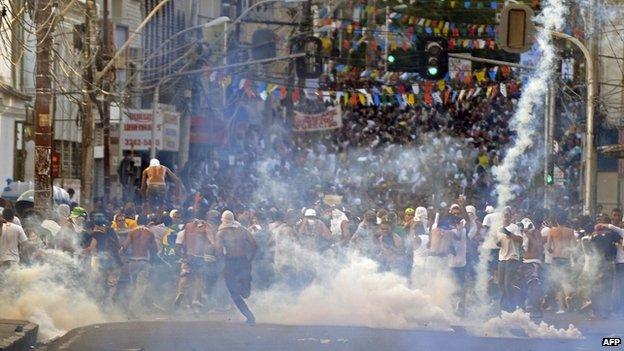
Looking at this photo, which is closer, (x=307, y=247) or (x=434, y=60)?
(x=307, y=247)

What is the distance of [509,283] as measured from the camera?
72.7 ft

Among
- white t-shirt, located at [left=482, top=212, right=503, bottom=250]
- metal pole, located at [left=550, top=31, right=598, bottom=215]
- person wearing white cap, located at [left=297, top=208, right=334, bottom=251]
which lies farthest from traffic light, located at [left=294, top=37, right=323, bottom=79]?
white t-shirt, located at [left=482, top=212, right=503, bottom=250]

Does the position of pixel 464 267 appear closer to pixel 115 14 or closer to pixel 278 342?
pixel 278 342

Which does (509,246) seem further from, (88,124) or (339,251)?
(88,124)

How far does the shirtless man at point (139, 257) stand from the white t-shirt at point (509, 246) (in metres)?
5.05

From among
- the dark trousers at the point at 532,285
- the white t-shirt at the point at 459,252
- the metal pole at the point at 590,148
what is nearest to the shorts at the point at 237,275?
the white t-shirt at the point at 459,252

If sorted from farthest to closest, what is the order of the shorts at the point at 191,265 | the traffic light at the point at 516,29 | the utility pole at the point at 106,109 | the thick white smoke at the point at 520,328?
the utility pole at the point at 106,109
the traffic light at the point at 516,29
the shorts at the point at 191,265
the thick white smoke at the point at 520,328

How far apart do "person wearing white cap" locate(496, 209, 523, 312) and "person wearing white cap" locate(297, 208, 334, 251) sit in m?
2.85

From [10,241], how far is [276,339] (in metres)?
3.85

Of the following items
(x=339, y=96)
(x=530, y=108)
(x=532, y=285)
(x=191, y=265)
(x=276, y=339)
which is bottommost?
(x=276, y=339)

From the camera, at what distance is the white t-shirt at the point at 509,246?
72.8ft

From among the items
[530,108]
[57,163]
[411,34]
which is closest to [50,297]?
[57,163]

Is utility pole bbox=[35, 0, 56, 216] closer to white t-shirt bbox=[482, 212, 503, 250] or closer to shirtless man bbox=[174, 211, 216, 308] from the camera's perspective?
shirtless man bbox=[174, 211, 216, 308]

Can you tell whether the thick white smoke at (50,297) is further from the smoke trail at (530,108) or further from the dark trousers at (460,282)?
the smoke trail at (530,108)
